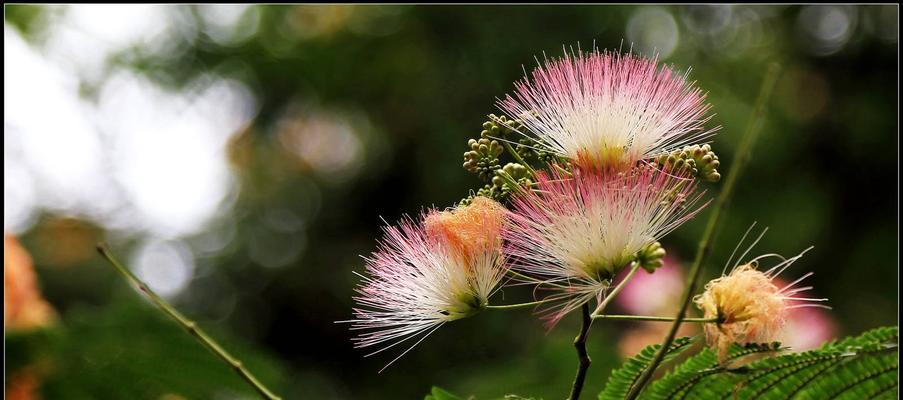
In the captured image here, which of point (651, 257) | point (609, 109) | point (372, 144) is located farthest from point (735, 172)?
point (372, 144)

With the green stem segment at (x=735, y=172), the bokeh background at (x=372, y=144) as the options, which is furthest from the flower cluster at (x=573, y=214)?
the bokeh background at (x=372, y=144)

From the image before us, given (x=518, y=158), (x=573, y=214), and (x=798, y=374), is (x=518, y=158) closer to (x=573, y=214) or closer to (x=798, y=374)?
(x=573, y=214)

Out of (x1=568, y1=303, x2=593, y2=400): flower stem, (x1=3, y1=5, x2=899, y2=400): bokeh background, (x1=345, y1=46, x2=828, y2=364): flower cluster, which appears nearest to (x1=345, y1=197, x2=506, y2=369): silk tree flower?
(x1=345, y1=46, x2=828, y2=364): flower cluster

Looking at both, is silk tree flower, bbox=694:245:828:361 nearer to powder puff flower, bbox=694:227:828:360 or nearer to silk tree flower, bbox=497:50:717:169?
powder puff flower, bbox=694:227:828:360

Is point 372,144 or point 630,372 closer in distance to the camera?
point 630,372

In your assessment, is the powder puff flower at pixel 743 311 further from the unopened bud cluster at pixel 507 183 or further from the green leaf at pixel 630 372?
the unopened bud cluster at pixel 507 183

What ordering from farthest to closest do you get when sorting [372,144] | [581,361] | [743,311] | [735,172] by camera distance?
[372,144] < [743,311] < [581,361] < [735,172]

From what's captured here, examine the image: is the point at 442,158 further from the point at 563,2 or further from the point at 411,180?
the point at 563,2
